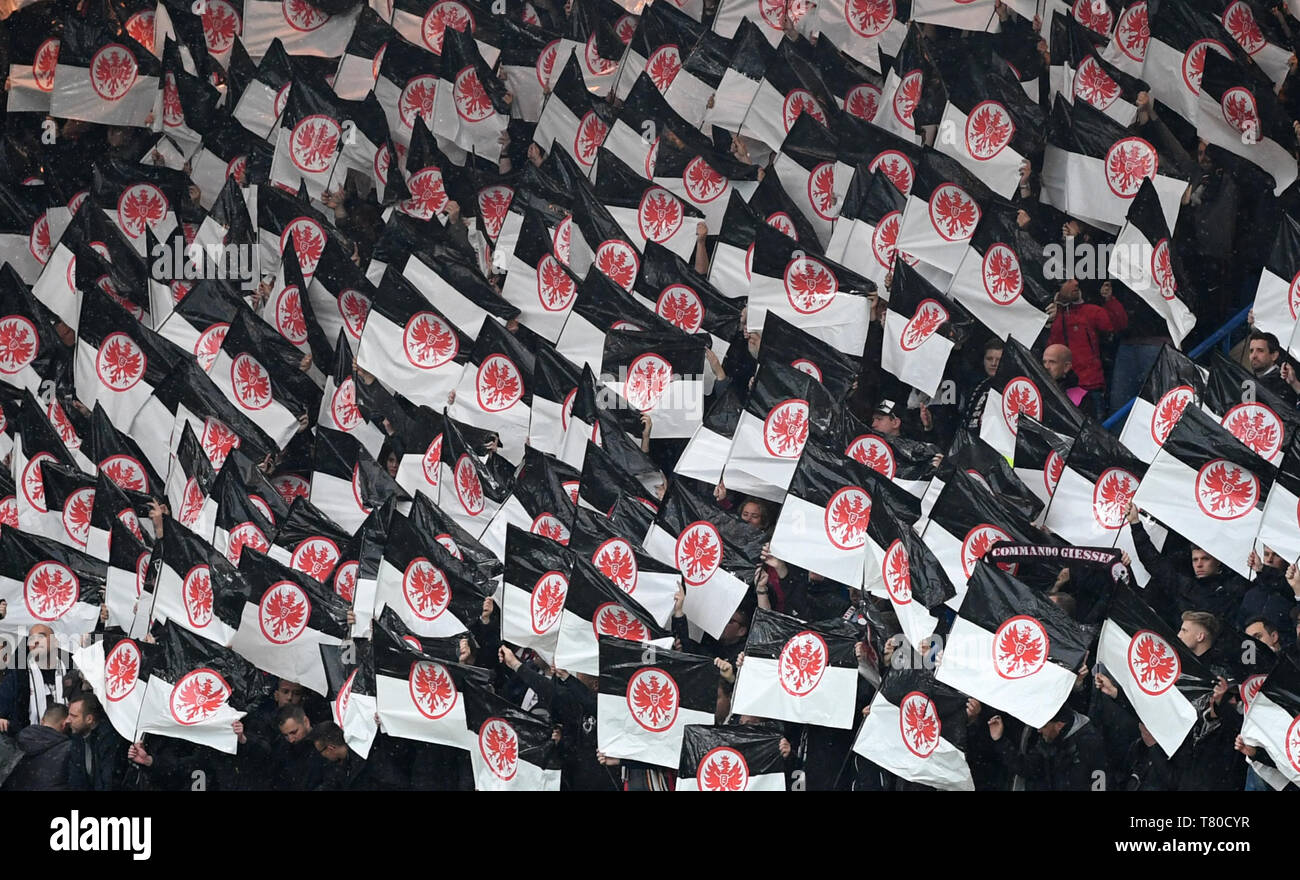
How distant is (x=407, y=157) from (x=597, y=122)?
1439 millimetres

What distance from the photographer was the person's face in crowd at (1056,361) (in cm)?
1205

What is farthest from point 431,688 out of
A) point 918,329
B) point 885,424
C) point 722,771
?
point 918,329

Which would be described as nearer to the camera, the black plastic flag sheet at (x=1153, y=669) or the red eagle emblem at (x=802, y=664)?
the black plastic flag sheet at (x=1153, y=669)

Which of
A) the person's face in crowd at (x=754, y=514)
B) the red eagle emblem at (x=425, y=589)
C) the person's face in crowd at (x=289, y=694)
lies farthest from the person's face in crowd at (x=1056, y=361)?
the person's face in crowd at (x=289, y=694)

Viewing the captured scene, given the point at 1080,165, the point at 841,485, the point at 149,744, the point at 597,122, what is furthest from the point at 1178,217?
the point at 149,744

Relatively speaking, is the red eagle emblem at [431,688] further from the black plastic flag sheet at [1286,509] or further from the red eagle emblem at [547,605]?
the black plastic flag sheet at [1286,509]

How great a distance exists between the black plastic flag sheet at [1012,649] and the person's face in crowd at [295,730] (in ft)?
11.0

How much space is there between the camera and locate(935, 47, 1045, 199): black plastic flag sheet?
13.4m

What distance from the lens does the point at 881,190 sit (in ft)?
43.1

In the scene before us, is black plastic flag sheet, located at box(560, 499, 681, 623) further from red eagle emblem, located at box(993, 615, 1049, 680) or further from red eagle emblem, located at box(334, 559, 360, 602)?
red eagle emblem, located at box(993, 615, 1049, 680)

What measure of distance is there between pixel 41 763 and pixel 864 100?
7664mm

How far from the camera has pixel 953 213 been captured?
1283 cm

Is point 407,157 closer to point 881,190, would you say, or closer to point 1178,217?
point 881,190

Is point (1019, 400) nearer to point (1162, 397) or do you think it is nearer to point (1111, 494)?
point (1162, 397)
